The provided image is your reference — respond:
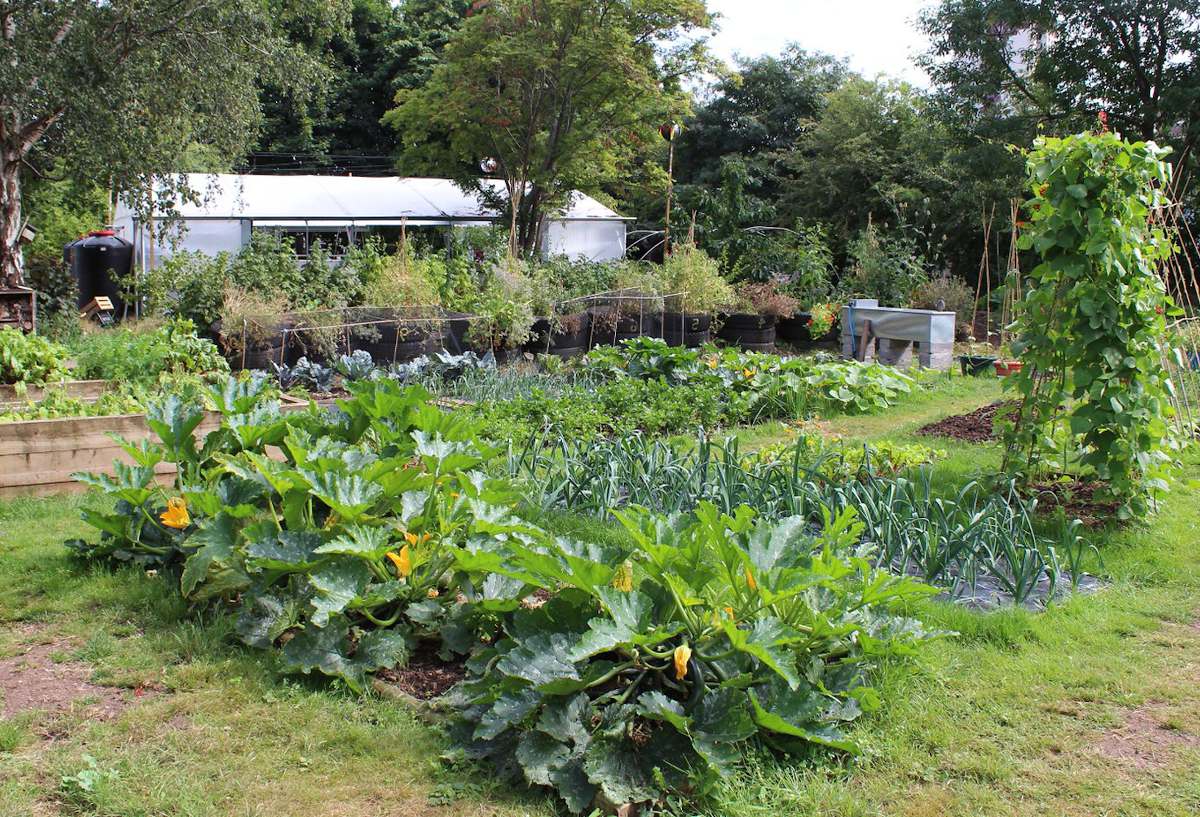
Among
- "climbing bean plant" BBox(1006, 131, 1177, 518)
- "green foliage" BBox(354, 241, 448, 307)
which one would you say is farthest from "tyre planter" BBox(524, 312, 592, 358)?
"climbing bean plant" BBox(1006, 131, 1177, 518)

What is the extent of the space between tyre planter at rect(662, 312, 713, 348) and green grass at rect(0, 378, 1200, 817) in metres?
8.67

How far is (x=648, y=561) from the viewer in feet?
8.97

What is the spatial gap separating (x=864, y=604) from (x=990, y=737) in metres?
0.49

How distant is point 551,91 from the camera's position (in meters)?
16.5

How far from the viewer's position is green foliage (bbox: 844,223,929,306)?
48.1 feet

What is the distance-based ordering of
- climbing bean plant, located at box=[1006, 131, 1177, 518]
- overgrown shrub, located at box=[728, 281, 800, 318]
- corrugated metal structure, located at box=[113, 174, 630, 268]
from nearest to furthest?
climbing bean plant, located at box=[1006, 131, 1177, 518]
overgrown shrub, located at box=[728, 281, 800, 318]
corrugated metal structure, located at box=[113, 174, 630, 268]

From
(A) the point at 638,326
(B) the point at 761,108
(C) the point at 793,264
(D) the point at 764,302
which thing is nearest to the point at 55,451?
(A) the point at 638,326

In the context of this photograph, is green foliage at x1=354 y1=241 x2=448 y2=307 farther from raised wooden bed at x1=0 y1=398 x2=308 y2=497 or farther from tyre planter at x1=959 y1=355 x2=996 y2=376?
tyre planter at x1=959 y1=355 x2=996 y2=376

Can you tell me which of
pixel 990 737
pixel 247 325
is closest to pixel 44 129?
pixel 247 325

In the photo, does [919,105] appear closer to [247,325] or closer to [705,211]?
[705,211]

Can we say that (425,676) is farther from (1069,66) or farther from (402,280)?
(1069,66)

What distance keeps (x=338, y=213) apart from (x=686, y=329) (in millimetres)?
8623

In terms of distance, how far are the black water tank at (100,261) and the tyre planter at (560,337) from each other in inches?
365

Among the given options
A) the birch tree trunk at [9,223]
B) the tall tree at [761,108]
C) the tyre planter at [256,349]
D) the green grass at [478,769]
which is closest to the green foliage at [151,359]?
the tyre planter at [256,349]
